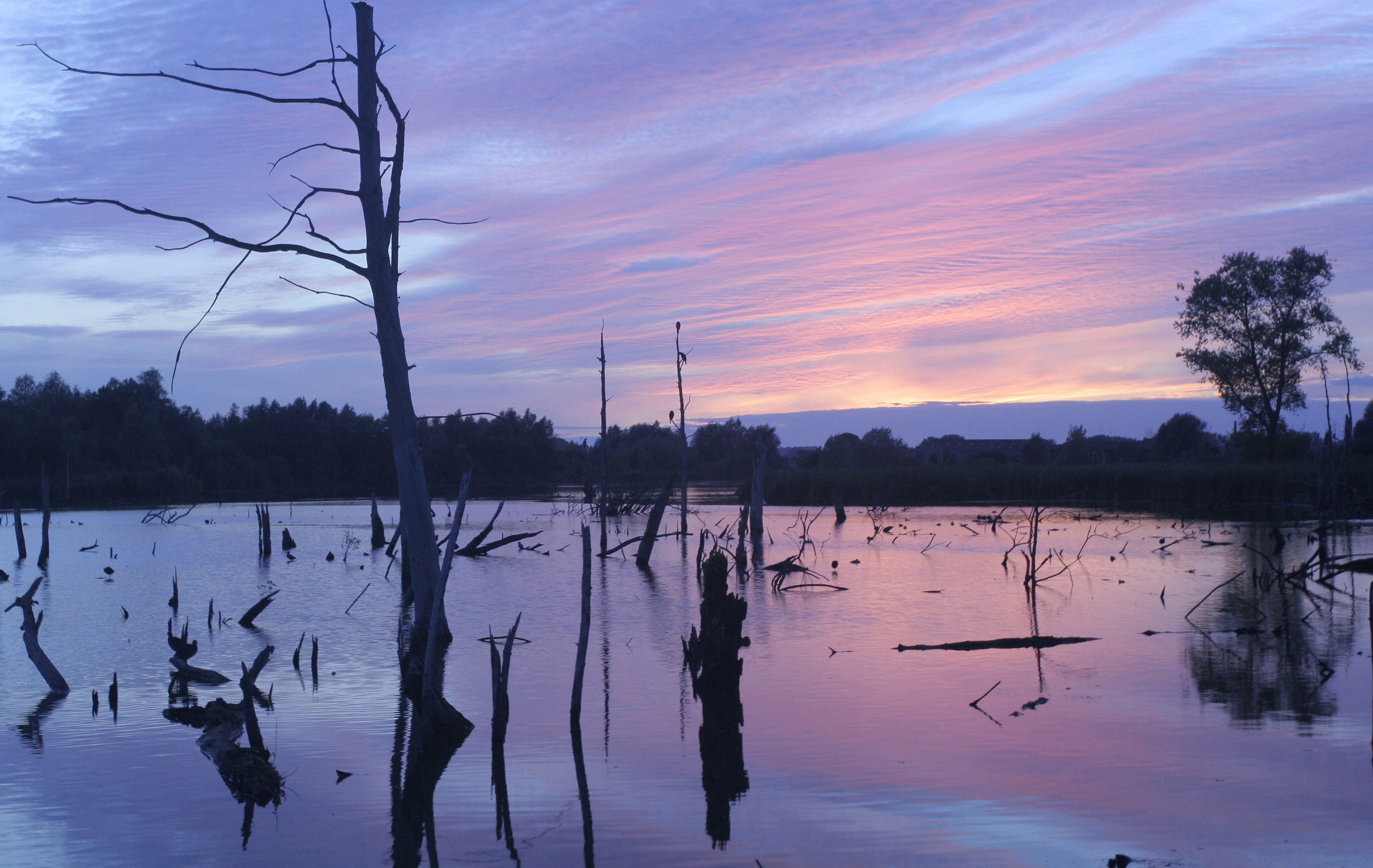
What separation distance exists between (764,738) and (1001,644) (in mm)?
5000

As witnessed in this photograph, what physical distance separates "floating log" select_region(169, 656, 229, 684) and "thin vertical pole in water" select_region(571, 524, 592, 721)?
4130 millimetres

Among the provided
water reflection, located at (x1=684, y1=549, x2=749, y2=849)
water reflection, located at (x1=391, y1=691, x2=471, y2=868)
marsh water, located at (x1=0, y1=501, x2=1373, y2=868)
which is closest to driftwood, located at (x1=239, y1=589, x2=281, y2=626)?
marsh water, located at (x1=0, y1=501, x2=1373, y2=868)

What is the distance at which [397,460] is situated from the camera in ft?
30.7

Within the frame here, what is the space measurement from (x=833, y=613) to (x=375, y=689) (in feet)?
24.4

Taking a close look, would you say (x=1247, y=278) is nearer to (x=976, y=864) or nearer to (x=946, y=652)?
(x=946, y=652)

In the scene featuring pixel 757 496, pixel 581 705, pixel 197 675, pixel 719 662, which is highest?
pixel 757 496

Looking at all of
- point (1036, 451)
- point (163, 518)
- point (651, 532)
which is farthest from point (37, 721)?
point (1036, 451)

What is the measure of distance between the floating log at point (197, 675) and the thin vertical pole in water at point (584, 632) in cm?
413

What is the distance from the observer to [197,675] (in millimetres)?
9844

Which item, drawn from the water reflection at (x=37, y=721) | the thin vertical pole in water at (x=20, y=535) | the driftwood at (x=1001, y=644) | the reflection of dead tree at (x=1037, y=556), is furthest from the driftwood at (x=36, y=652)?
the thin vertical pole in water at (x=20, y=535)

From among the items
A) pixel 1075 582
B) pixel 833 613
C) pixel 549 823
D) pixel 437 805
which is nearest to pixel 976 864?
pixel 549 823

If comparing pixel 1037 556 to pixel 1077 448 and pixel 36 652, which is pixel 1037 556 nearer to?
pixel 36 652

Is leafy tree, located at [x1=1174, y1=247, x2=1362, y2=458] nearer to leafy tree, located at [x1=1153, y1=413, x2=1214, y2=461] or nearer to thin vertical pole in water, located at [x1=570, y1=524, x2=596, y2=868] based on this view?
leafy tree, located at [x1=1153, y1=413, x2=1214, y2=461]

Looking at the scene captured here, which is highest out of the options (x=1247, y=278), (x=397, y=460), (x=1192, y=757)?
(x=1247, y=278)
